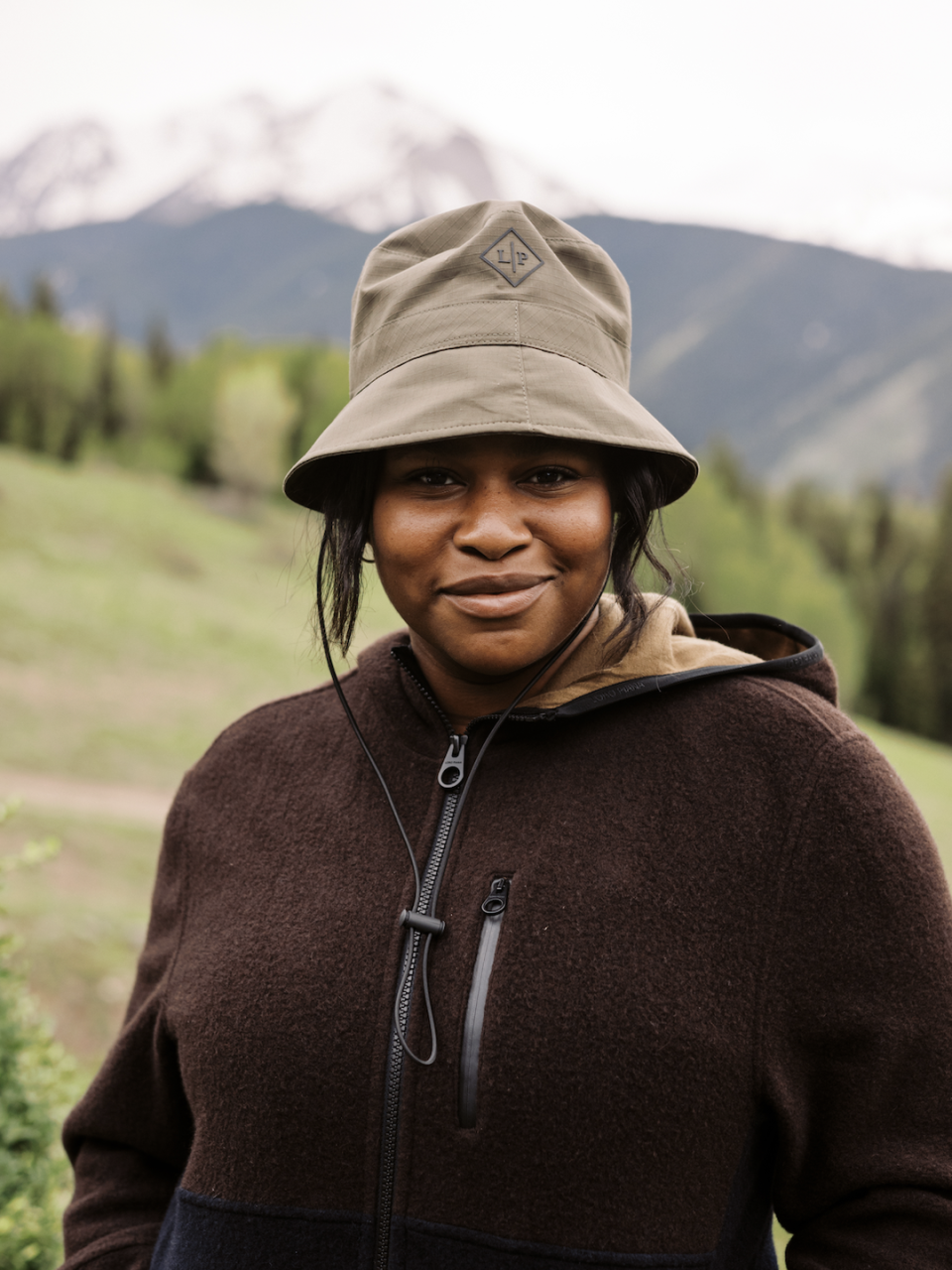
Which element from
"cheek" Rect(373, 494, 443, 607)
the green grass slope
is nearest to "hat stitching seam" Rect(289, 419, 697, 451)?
"cheek" Rect(373, 494, 443, 607)

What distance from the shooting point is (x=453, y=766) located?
4.77 ft

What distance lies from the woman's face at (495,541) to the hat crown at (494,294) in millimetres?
128

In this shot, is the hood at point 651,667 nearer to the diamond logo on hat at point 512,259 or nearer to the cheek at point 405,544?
the cheek at point 405,544

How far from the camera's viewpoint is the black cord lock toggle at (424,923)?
1.31 m

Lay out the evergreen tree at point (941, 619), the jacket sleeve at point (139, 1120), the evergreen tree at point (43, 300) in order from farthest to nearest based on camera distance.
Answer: the evergreen tree at point (43, 300) → the evergreen tree at point (941, 619) → the jacket sleeve at point (139, 1120)

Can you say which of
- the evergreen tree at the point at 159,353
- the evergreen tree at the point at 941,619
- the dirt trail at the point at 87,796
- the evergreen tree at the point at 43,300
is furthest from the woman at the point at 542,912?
the evergreen tree at the point at 159,353

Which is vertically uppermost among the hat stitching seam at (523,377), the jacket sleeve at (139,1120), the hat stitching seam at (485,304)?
the hat stitching seam at (485,304)

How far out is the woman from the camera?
3.96 ft

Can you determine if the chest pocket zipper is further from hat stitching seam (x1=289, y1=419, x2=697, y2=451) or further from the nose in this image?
hat stitching seam (x1=289, y1=419, x2=697, y2=451)

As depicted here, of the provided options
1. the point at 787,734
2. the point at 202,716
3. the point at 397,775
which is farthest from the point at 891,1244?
the point at 202,716

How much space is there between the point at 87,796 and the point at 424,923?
11.3m

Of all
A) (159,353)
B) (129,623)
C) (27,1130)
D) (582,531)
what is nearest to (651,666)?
(582,531)

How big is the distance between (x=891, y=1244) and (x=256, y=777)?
1.04m

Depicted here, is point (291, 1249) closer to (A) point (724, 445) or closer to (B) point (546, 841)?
(B) point (546, 841)
